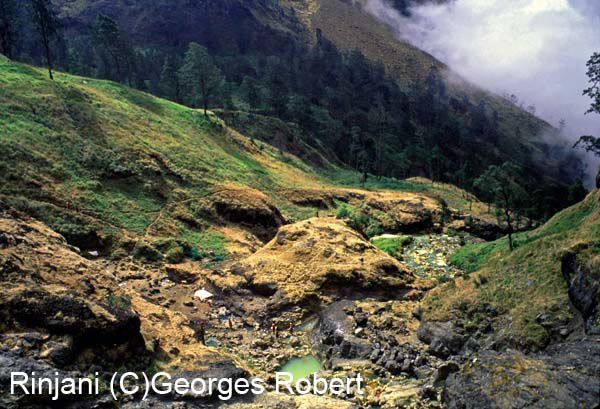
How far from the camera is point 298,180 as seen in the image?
6322 cm

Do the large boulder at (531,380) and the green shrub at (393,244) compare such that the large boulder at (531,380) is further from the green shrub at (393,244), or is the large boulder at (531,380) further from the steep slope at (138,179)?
the green shrub at (393,244)

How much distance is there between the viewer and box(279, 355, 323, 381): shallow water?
2333 cm

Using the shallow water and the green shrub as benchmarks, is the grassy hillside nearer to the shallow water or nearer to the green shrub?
the shallow water

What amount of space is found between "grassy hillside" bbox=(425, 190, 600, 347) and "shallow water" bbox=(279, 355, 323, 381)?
26.6 feet

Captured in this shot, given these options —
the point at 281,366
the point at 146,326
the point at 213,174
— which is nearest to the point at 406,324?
the point at 281,366

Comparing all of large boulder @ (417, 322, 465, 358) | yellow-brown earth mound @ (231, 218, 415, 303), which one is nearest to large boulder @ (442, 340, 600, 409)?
large boulder @ (417, 322, 465, 358)

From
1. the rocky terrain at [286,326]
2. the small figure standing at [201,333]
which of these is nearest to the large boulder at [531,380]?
the rocky terrain at [286,326]

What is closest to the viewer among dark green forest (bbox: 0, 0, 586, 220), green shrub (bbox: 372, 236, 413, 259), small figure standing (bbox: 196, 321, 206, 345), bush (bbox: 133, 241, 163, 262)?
small figure standing (bbox: 196, 321, 206, 345)

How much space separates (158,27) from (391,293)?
16892 cm

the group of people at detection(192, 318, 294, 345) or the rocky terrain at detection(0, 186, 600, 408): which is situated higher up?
the rocky terrain at detection(0, 186, 600, 408)

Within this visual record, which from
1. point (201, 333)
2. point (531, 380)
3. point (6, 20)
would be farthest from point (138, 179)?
point (6, 20)

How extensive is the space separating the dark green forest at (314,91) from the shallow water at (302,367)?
5278cm

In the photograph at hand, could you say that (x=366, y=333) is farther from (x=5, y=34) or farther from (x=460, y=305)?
(x=5, y=34)

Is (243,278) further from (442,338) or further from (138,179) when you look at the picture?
(138,179)
